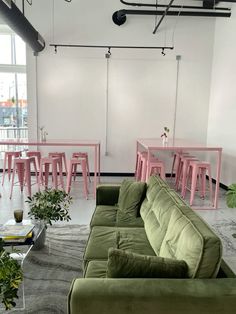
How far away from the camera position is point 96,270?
1.74 metres

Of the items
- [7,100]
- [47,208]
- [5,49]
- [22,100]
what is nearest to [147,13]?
[5,49]

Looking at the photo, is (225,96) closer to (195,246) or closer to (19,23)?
(19,23)

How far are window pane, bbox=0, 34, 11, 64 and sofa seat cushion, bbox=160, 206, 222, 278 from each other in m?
6.11

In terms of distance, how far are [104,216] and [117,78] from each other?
164 inches

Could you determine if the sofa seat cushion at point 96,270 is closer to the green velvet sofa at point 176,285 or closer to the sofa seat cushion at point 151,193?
the green velvet sofa at point 176,285

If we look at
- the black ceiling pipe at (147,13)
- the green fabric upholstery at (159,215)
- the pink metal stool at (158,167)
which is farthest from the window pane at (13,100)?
the green fabric upholstery at (159,215)

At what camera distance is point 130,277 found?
1403mm

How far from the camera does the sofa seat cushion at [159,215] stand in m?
1.98

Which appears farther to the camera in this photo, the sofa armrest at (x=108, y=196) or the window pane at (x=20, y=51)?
the window pane at (x=20, y=51)

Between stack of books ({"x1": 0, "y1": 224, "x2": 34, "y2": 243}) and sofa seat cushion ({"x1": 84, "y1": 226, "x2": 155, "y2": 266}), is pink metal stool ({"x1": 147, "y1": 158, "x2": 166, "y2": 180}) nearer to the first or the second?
sofa seat cushion ({"x1": 84, "y1": 226, "x2": 155, "y2": 266})

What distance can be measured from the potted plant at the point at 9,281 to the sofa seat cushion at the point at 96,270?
47 centimetres

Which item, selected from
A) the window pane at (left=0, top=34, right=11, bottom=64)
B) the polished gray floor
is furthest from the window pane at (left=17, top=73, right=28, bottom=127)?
the polished gray floor

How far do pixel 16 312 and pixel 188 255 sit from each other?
4.40ft

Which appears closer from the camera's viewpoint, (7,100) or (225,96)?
(225,96)
